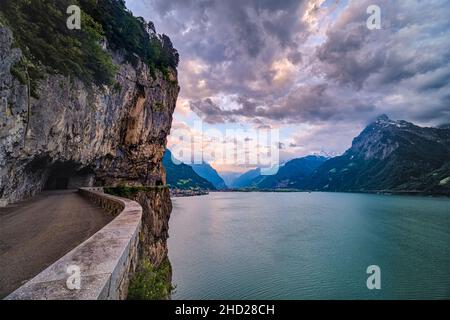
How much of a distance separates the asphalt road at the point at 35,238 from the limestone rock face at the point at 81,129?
15.0 ft

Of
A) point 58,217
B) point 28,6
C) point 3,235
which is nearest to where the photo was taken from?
point 3,235

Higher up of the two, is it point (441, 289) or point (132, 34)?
point (132, 34)

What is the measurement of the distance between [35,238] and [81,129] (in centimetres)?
2059

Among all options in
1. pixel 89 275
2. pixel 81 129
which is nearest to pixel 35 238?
pixel 89 275

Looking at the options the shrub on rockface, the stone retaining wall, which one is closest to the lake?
the stone retaining wall

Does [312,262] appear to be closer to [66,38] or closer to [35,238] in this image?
[35,238]

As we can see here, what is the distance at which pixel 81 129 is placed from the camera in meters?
25.8

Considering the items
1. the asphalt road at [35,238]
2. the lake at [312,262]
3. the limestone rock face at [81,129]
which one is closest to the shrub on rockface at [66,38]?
the limestone rock face at [81,129]

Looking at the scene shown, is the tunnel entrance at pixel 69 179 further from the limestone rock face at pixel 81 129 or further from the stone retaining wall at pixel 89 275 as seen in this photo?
the stone retaining wall at pixel 89 275
